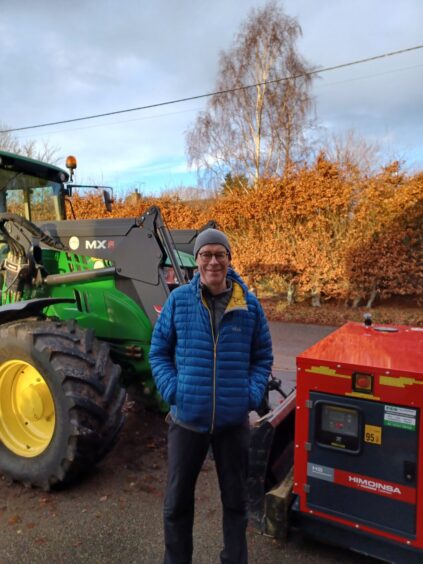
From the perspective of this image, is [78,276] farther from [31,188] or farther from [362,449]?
[362,449]

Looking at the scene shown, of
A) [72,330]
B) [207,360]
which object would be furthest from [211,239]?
[72,330]

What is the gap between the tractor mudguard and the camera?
11.1 feet

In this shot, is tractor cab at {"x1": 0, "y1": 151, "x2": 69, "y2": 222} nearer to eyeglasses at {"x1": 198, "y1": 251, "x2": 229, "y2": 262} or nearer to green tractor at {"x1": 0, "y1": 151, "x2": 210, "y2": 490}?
green tractor at {"x1": 0, "y1": 151, "x2": 210, "y2": 490}

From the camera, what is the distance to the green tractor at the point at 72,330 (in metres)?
3.08

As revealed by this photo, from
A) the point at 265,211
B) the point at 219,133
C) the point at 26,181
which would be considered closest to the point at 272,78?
the point at 219,133

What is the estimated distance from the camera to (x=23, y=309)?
3391 mm

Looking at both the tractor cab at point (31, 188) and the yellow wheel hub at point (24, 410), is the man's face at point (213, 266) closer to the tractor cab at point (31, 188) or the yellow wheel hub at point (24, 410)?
the yellow wheel hub at point (24, 410)

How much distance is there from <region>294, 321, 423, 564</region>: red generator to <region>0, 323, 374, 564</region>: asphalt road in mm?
275

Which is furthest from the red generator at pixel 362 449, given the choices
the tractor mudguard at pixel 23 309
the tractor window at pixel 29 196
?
the tractor window at pixel 29 196

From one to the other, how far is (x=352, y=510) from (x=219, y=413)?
934 millimetres

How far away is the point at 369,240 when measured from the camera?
29.3 feet

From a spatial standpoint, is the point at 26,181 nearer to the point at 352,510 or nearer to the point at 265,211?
the point at 352,510

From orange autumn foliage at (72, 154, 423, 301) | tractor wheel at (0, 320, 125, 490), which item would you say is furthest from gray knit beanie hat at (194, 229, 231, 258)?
orange autumn foliage at (72, 154, 423, 301)

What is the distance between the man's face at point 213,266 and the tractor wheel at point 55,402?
1.30 meters
